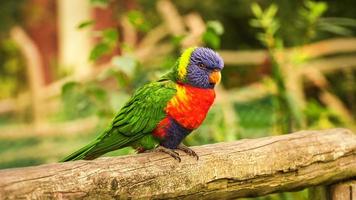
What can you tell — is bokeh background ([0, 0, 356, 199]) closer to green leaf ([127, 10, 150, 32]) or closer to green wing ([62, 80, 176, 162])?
green leaf ([127, 10, 150, 32])

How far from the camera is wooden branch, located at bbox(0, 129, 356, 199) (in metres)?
1.48

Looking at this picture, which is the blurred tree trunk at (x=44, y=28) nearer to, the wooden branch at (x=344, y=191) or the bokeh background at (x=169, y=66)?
the bokeh background at (x=169, y=66)

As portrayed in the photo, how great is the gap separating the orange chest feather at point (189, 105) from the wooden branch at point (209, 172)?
9 cm

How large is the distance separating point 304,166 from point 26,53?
303 centimetres

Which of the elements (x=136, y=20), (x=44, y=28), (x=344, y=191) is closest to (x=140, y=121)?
(x=344, y=191)

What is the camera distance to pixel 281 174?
6.52 ft

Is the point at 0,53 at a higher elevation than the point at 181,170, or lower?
higher

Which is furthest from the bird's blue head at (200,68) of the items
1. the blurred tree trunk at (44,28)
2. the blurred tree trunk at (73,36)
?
the blurred tree trunk at (44,28)

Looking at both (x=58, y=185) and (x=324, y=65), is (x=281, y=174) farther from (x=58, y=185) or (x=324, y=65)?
(x=324, y=65)

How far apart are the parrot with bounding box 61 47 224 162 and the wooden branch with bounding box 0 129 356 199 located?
3.9 inches

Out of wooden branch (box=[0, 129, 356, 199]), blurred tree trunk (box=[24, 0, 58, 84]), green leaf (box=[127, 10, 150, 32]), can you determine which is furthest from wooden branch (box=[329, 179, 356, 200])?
blurred tree trunk (box=[24, 0, 58, 84])

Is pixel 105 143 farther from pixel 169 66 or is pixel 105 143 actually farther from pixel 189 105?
pixel 169 66

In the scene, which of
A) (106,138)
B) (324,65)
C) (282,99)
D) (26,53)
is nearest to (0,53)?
(26,53)

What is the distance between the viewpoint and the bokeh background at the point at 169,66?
9.75ft
